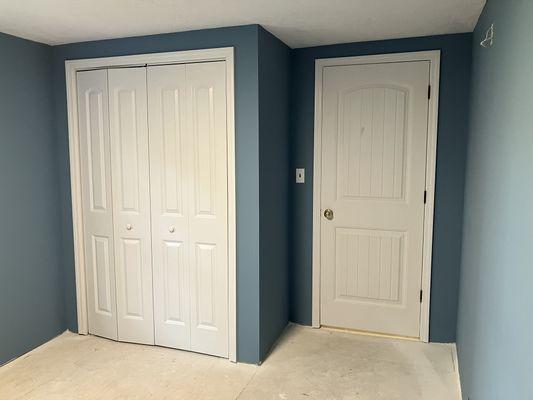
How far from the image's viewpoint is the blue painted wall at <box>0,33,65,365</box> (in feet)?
9.25

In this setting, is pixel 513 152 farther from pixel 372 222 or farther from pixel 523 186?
pixel 372 222

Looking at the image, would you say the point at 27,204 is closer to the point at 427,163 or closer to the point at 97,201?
the point at 97,201

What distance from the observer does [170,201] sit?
294 centimetres

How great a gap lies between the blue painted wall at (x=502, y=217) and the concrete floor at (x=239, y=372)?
0.48 metres

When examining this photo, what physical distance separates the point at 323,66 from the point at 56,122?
1992 mm

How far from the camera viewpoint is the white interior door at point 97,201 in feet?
10.00

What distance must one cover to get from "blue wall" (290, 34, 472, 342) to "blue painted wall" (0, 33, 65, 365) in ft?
5.85

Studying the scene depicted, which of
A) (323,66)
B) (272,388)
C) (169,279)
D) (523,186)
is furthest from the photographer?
(323,66)

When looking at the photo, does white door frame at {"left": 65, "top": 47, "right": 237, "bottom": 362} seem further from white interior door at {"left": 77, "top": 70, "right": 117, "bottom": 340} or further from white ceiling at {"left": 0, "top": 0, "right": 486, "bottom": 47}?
white ceiling at {"left": 0, "top": 0, "right": 486, "bottom": 47}

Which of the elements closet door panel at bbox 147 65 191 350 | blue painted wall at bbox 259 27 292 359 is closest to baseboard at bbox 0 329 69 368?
closet door panel at bbox 147 65 191 350

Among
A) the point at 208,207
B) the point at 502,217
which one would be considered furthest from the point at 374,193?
the point at 502,217

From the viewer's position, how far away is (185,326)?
9.86 ft

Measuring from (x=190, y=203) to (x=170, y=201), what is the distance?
0.51ft

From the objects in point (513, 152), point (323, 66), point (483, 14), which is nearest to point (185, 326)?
point (323, 66)
